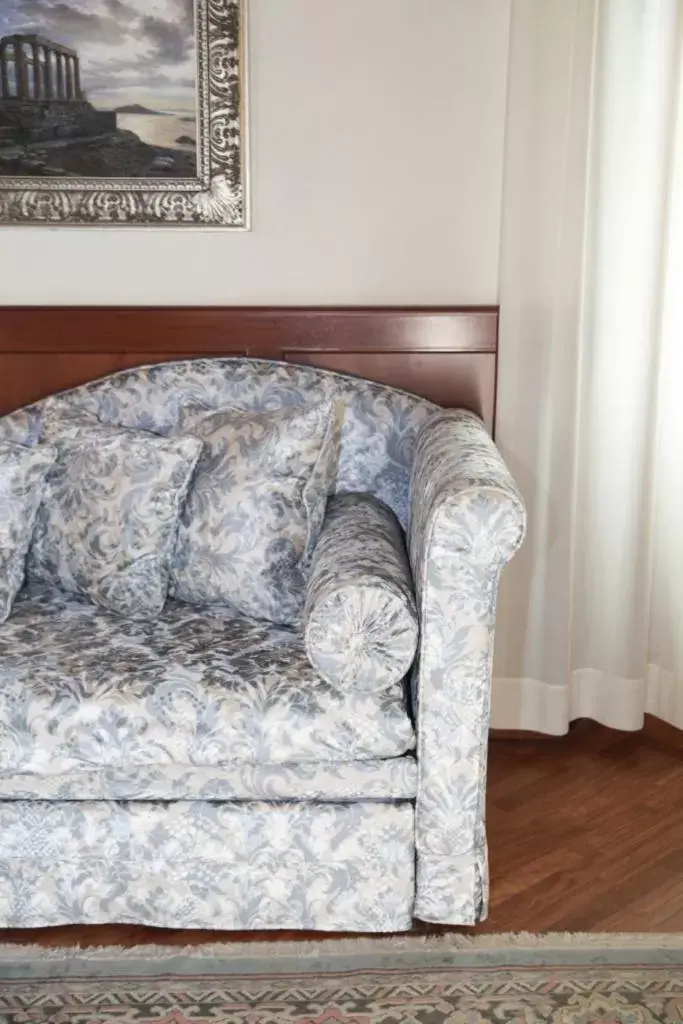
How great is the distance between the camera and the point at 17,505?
228cm

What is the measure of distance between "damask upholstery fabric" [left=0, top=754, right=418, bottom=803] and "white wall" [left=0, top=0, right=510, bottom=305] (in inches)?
51.0

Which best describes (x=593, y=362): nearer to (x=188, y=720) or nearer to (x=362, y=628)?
(x=362, y=628)

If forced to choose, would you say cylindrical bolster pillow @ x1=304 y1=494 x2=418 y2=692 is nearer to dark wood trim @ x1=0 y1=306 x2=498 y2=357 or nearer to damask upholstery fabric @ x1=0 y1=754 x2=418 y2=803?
damask upholstery fabric @ x1=0 y1=754 x2=418 y2=803

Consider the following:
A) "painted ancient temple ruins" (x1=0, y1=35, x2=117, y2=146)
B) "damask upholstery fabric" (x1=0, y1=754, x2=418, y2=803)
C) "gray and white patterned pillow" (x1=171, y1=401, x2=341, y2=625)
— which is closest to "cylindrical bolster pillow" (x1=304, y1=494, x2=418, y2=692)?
"damask upholstery fabric" (x1=0, y1=754, x2=418, y2=803)

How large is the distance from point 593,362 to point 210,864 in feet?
4.87

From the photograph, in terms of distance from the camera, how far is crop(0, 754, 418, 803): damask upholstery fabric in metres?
1.91

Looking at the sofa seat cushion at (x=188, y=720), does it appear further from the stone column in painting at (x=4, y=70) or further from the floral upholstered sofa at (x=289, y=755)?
the stone column in painting at (x=4, y=70)

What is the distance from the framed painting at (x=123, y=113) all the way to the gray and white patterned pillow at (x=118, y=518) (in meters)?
0.70

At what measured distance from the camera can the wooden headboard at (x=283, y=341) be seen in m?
2.68

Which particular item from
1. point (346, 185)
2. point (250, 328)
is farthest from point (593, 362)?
point (250, 328)

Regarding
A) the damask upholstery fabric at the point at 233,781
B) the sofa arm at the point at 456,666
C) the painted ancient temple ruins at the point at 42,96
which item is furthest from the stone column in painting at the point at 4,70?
the damask upholstery fabric at the point at 233,781

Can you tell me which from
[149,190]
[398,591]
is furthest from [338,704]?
[149,190]

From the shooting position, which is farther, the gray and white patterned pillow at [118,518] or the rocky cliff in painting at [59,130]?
the rocky cliff in painting at [59,130]

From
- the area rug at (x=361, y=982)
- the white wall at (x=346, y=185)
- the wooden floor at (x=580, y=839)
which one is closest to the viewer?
the area rug at (x=361, y=982)
